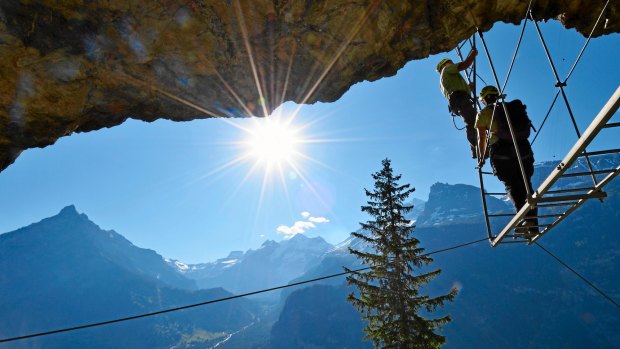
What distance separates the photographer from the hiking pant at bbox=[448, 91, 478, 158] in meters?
6.80

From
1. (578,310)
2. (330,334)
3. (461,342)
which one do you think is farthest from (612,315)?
(330,334)

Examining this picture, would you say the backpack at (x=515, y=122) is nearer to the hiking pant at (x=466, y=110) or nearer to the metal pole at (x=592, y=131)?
the hiking pant at (x=466, y=110)

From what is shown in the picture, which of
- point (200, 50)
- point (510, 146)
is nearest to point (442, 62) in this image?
point (510, 146)

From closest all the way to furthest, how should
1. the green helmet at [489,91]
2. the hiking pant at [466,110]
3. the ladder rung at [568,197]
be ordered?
the ladder rung at [568,197] < the green helmet at [489,91] < the hiking pant at [466,110]

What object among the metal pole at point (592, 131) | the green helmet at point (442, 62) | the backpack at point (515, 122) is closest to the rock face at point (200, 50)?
the green helmet at point (442, 62)

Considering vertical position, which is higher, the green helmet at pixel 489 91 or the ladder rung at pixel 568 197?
the green helmet at pixel 489 91

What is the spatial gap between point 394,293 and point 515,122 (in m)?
13.0

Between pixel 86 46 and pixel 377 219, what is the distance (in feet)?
49.1

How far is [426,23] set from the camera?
35.8ft

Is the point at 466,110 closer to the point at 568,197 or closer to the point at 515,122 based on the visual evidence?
the point at 515,122

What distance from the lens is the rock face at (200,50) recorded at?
879 centimetres

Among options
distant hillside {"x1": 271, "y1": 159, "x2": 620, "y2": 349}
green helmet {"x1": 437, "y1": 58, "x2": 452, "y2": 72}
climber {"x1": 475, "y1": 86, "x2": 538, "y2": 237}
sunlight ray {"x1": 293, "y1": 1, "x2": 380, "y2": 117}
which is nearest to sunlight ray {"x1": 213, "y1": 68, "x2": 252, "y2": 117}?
sunlight ray {"x1": 293, "y1": 1, "x2": 380, "y2": 117}

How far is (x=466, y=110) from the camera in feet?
22.7

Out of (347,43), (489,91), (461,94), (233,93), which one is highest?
(347,43)
